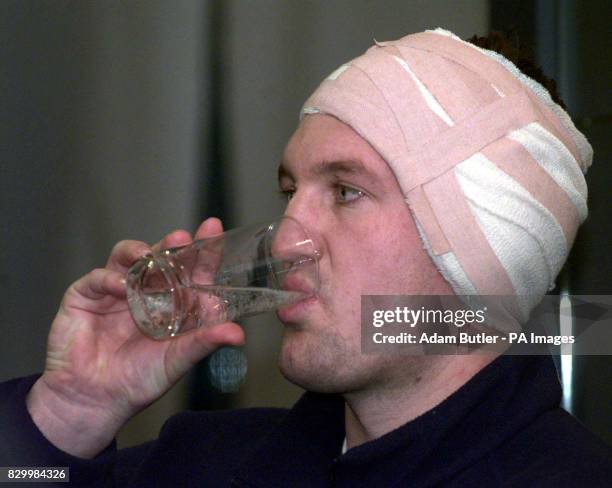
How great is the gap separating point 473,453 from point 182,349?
398mm

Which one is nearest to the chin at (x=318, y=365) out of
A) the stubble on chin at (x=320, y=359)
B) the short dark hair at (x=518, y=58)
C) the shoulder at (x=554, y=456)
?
the stubble on chin at (x=320, y=359)

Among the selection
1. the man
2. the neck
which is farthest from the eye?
the neck

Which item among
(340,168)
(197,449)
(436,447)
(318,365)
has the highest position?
(340,168)

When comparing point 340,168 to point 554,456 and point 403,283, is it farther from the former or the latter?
point 554,456

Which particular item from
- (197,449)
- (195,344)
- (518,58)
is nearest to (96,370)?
(195,344)

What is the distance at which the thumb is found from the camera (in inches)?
43.4

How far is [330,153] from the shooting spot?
4.26 feet

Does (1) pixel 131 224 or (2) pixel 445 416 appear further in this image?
(1) pixel 131 224

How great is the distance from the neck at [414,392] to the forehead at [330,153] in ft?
0.88

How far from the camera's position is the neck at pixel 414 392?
1330mm

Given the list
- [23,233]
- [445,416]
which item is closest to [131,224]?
[23,233]

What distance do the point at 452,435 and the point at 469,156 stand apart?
365 mm

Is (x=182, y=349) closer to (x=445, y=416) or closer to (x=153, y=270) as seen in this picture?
(x=153, y=270)

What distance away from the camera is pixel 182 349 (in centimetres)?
126
